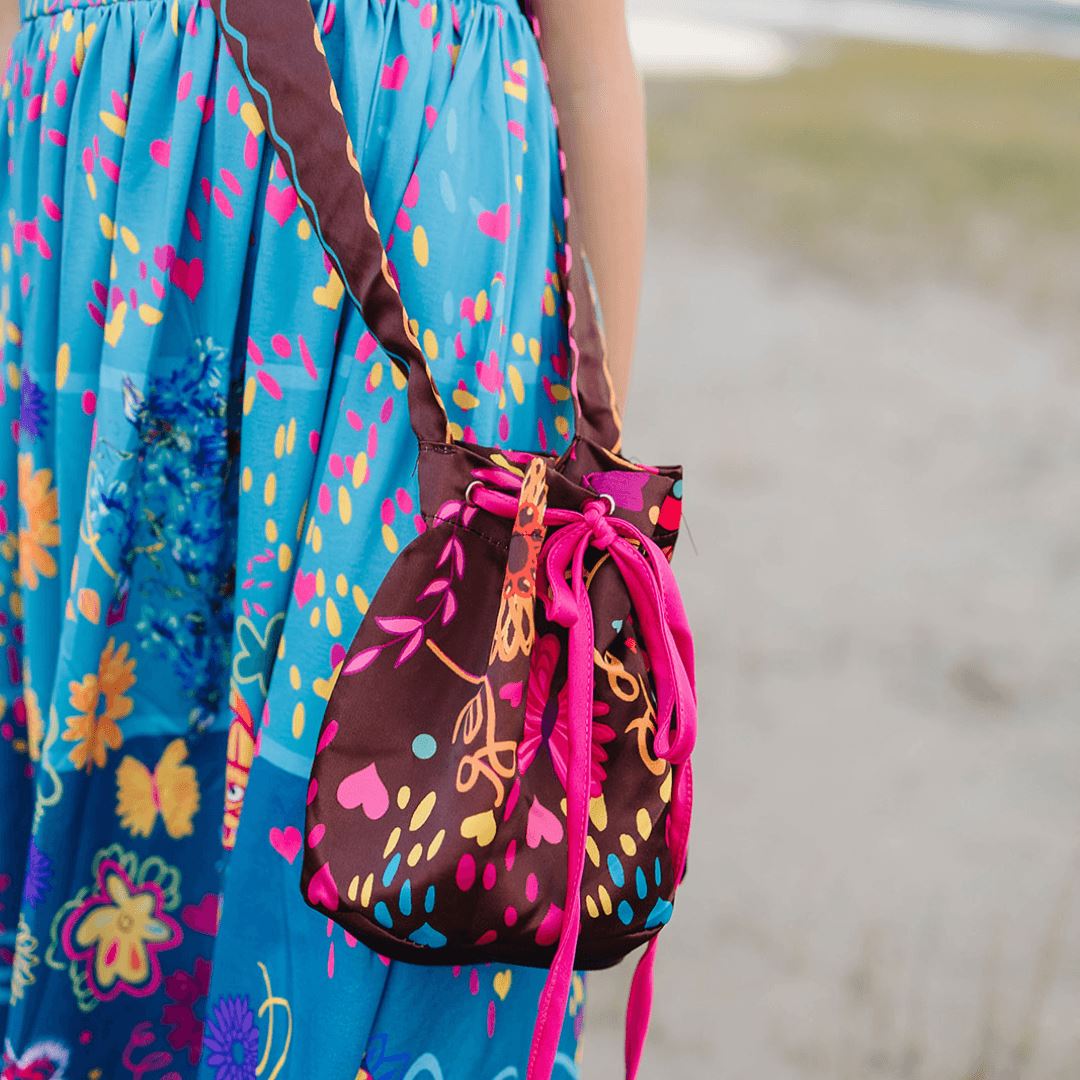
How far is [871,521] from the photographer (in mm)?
2797

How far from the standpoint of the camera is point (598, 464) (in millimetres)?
647

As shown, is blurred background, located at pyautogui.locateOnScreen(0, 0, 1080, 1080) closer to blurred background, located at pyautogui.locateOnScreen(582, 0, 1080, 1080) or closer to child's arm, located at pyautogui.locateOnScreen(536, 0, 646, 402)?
blurred background, located at pyautogui.locateOnScreen(582, 0, 1080, 1080)

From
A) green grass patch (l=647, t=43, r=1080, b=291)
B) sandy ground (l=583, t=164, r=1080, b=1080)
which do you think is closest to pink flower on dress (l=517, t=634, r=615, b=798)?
sandy ground (l=583, t=164, r=1080, b=1080)

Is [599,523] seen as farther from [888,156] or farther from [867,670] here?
[888,156]

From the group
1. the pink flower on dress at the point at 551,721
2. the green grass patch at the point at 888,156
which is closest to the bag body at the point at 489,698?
the pink flower on dress at the point at 551,721

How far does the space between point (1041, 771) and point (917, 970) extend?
70cm

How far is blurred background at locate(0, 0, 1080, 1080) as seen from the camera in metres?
1.44

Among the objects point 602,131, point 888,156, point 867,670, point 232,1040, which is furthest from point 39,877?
point 888,156

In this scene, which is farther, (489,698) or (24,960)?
(24,960)

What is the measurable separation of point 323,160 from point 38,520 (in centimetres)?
33

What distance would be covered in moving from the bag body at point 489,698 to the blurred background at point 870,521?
1.55 ft

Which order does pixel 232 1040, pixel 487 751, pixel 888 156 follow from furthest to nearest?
pixel 888 156 < pixel 232 1040 < pixel 487 751

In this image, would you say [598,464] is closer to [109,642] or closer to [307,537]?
[307,537]

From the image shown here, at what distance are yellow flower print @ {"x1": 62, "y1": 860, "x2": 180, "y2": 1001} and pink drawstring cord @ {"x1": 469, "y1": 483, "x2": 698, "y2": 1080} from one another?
31 cm
